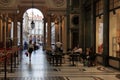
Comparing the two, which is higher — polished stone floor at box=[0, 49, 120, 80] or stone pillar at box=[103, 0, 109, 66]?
stone pillar at box=[103, 0, 109, 66]

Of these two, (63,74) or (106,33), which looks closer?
(63,74)

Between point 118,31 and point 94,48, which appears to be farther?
point 94,48

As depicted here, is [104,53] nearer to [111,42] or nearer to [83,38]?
[111,42]

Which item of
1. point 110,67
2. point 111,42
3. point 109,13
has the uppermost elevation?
point 109,13

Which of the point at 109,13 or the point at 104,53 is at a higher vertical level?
the point at 109,13

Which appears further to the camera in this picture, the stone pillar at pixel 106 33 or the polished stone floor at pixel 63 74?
the stone pillar at pixel 106 33

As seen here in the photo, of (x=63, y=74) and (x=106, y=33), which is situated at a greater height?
(x=106, y=33)

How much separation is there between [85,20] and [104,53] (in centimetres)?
897

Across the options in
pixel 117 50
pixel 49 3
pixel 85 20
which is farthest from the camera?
pixel 85 20

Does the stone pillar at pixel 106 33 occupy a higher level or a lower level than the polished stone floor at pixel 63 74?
higher

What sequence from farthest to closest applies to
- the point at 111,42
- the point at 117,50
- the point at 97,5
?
the point at 97,5 → the point at 111,42 → the point at 117,50

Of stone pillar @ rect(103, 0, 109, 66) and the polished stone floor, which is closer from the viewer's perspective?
the polished stone floor

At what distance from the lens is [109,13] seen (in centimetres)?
2081

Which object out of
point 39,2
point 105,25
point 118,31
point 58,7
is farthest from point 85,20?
point 39,2
